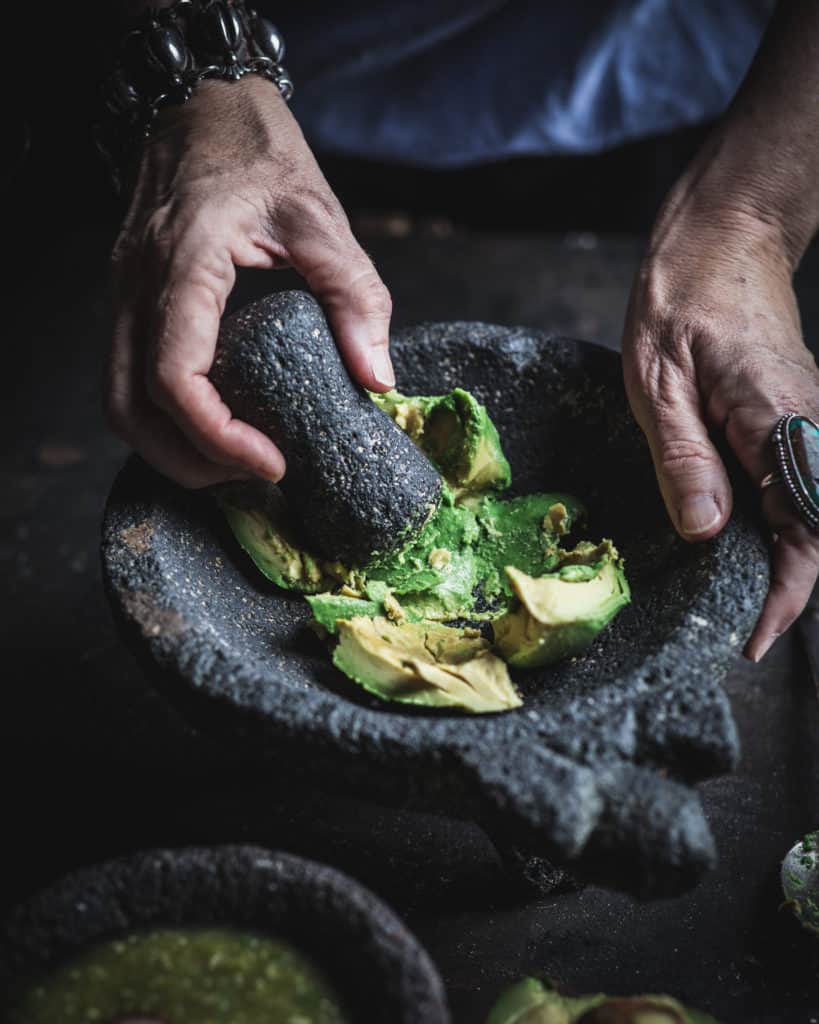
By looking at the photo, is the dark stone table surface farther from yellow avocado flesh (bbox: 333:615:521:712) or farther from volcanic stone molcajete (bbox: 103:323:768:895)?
yellow avocado flesh (bbox: 333:615:521:712)

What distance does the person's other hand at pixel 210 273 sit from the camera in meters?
1.15

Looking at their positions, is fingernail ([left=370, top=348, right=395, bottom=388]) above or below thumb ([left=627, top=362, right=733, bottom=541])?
above

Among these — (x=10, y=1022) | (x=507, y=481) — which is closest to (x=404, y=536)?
(x=507, y=481)

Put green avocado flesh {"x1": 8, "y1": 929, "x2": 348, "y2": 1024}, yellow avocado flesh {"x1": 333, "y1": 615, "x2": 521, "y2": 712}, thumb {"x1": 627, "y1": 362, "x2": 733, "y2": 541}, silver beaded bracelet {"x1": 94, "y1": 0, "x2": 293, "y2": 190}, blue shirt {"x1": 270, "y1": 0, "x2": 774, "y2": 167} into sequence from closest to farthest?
green avocado flesh {"x1": 8, "y1": 929, "x2": 348, "y2": 1024} → yellow avocado flesh {"x1": 333, "y1": 615, "x2": 521, "y2": 712} → thumb {"x1": 627, "y1": 362, "x2": 733, "y2": 541} → silver beaded bracelet {"x1": 94, "y1": 0, "x2": 293, "y2": 190} → blue shirt {"x1": 270, "y1": 0, "x2": 774, "y2": 167}

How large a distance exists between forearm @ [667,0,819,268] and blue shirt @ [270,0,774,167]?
78 centimetres

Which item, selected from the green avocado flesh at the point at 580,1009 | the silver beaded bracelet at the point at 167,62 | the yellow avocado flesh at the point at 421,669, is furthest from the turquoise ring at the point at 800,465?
the silver beaded bracelet at the point at 167,62

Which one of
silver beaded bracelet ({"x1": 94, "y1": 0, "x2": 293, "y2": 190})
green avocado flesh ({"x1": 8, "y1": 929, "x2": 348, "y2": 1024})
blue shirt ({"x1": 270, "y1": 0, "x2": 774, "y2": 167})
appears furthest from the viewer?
blue shirt ({"x1": 270, "y1": 0, "x2": 774, "y2": 167})

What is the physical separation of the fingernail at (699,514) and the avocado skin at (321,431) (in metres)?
0.31

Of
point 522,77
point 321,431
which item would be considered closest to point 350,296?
point 321,431

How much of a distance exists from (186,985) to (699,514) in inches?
28.1

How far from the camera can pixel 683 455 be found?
48.7 inches

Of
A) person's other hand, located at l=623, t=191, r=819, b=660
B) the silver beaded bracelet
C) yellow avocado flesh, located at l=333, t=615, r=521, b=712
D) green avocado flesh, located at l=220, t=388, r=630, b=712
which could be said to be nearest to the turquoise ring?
person's other hand, located at l=623, t=191, r=819, b=660

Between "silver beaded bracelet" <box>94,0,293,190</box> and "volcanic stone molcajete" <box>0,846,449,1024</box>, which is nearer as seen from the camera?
"volcanic stone molcajete" <box>0,846,449,1024</box>

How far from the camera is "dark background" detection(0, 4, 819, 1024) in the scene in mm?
1218
